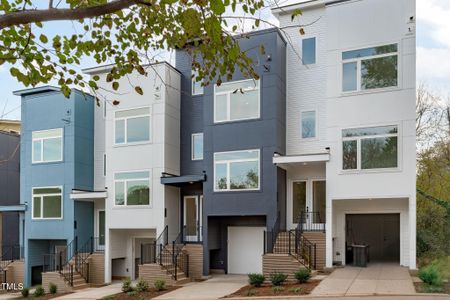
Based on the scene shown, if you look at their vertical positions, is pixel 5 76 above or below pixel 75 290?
above

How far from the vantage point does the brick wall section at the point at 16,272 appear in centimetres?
2383

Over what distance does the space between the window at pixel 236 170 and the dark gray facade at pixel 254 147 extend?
197 millimetres

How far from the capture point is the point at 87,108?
24016 mm

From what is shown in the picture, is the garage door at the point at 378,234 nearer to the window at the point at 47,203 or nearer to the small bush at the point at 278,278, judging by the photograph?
the small bush at the point at 278,278

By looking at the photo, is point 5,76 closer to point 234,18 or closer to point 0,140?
point 234,18

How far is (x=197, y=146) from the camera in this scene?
2162cm

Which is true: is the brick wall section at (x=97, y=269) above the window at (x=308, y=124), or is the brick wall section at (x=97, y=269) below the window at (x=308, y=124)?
below

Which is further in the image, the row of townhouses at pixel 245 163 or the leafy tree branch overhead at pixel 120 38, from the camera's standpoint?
the row of townhouses at pixel 245 163

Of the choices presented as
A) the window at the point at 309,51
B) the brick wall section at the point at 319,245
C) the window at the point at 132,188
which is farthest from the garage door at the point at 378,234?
the window at the point at 132,188

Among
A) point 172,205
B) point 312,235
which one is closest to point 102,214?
point 172,205

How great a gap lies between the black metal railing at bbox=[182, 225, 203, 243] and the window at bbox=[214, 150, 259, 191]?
2.75m

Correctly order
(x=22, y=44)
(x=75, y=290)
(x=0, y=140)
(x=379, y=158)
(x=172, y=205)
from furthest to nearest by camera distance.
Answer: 1. (x=0, y=140)
2. (x=172, y=205)
3. (x=75, y=290)
4. (x=379, y=158)
5. (x=22, y=44)

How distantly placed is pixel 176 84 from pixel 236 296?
1097 centimetres

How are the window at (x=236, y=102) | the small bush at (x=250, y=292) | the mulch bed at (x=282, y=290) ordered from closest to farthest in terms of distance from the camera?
1. the mulch bed at (x=282, y=290)
2. the small bush at (x=250, y=292)
3. the window at (x=236, y=102)
